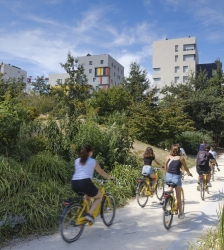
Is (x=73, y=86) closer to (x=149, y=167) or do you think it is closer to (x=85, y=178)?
(x=149, y=167)

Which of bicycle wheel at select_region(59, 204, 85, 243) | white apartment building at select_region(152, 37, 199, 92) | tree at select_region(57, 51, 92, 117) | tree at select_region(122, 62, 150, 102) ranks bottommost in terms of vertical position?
bicycle wheel at select_region(59, 204, 85, 243)

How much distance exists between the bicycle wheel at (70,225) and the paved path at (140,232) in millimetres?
114

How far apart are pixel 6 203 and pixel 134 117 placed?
14648 mm

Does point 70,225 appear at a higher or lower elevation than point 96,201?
lower

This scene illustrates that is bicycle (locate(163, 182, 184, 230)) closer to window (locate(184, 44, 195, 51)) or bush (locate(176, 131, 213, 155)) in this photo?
bush (locate(176, 131, 213, 155))

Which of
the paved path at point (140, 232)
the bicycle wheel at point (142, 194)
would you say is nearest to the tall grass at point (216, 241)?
the paved path at point (140, 232)

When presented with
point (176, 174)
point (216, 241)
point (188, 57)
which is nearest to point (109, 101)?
point (176, 174)

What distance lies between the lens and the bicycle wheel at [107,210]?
538cm

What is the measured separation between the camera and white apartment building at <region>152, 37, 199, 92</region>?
6156 centimetres

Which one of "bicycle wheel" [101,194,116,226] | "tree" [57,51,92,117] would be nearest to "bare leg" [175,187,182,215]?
"bicycle wheel" [101,194,116,226]

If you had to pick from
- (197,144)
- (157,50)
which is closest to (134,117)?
(197,144)

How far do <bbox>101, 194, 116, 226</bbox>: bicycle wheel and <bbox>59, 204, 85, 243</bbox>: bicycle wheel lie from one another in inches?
26.0

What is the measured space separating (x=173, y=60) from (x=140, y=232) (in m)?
61.6

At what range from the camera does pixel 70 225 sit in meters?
4.72
